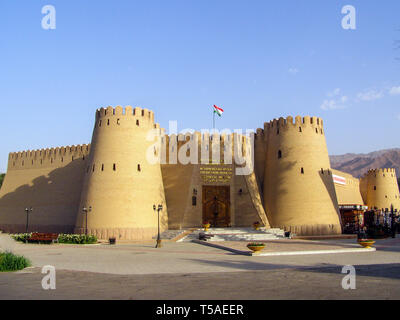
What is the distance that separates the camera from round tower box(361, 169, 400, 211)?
164ft

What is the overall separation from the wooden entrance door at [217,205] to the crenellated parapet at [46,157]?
1267 cm

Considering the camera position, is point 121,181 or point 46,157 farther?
point 46,157

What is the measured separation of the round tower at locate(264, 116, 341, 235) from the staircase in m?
1.70

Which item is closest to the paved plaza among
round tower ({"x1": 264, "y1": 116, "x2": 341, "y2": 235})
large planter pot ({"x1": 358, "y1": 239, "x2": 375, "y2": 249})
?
large planter pot ({"x1": 358, "y1": 239, "x2": 375, "y2": 249})

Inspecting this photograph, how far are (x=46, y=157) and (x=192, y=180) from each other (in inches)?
674

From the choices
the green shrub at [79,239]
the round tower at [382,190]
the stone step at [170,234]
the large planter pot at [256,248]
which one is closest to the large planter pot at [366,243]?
the large planter pot at [256,248]

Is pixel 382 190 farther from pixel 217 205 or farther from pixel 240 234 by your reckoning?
pixel 240 234

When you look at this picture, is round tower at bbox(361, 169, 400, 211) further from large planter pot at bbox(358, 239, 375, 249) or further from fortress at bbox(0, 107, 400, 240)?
large planter pot at bbox(358, 239, 375, 249)

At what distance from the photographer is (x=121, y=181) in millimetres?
27984

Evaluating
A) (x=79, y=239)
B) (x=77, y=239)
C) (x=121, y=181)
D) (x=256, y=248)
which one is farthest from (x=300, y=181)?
(x=77, y=239)

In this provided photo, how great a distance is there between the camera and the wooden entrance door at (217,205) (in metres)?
31.3

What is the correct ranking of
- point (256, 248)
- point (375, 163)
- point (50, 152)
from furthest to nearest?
point (375, 163), point (50, 152), point (256, 248)

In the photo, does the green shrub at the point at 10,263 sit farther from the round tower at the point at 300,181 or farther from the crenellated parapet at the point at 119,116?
the round tower at the point at 300,181
